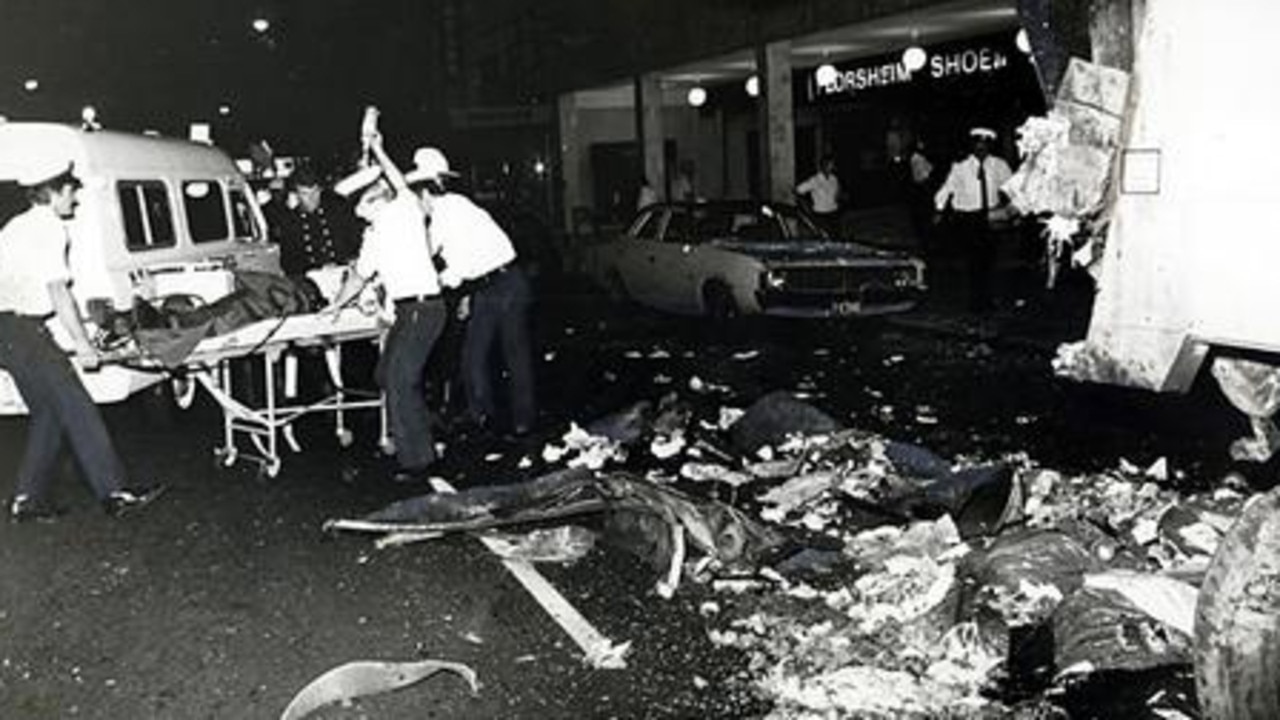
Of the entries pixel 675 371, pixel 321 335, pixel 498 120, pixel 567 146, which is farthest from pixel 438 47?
pixel 321 335

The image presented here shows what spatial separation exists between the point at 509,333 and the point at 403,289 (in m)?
1.27

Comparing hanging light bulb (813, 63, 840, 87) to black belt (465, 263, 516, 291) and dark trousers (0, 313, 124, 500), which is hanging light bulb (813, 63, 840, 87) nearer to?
black belt (465, 263, 516, 291)

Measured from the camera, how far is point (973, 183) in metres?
13.8

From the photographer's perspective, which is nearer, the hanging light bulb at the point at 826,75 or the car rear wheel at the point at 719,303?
the car rear wheel at the point at 719,303

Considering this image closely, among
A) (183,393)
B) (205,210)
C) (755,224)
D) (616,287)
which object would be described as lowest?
(616,287)

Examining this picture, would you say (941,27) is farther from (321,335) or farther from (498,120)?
(498,120)

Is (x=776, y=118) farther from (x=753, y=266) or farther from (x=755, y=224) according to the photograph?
(x=753, y=266)

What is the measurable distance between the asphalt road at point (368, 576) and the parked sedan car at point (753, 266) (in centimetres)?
215

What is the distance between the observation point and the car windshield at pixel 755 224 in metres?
14.6

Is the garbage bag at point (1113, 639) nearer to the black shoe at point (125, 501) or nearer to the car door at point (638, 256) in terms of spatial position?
the black shoe at point (125, 501)

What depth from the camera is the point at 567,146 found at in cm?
3195

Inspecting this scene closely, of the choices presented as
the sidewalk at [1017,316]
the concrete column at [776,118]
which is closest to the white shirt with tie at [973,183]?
the sidewalk at [1017,316]

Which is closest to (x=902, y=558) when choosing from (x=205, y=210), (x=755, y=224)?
(x=205, y=210)

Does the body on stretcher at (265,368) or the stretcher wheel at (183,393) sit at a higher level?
the body on stretcher at (265,368)
